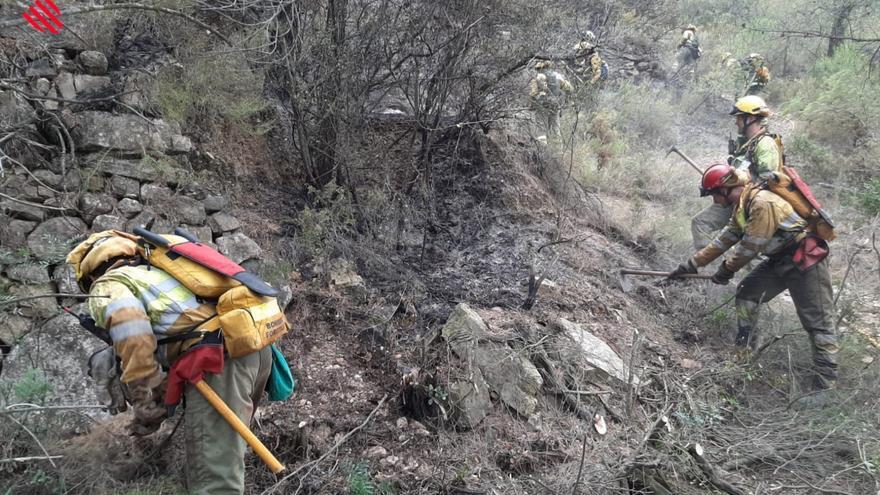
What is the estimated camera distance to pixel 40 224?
3662mm

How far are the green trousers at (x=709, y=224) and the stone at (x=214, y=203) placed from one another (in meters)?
5.05

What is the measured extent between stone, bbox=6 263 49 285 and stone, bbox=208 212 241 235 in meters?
1.32

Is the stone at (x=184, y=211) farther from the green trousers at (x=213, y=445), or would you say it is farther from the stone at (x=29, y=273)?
the green trousers at (x=213, y=445)

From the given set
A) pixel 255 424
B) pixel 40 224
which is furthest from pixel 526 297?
pixel 40 224

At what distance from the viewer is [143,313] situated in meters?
2.29

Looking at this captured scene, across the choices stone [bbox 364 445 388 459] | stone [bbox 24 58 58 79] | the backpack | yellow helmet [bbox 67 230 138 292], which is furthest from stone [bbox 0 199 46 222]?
stone [bbox 364 445 388 459]

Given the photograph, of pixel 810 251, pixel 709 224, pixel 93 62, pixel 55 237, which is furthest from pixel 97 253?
pixel 709 224

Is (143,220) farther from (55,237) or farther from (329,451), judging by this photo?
(329,451)

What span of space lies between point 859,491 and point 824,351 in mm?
1717

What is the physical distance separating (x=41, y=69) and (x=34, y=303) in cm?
198

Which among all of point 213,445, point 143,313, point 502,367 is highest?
point 143,313

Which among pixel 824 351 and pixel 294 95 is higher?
pixel 294 95

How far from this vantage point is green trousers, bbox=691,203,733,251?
5.82 meters

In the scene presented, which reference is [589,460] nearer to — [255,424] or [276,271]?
[255,424]
